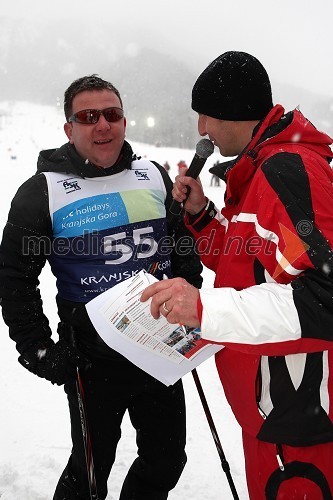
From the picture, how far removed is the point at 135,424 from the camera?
260 cm

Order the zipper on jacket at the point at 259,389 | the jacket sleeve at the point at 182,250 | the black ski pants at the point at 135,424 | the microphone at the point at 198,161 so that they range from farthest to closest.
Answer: the jacket sleeve at the point at 182,250 < the black ski pants at the point at 135,424 < the microphone at the point at 198,161 < the zipper on jacket at the point at 259,389

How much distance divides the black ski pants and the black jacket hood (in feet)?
3.54

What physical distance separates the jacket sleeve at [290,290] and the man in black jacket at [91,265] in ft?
3.39

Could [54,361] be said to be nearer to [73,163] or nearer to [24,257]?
[24,257]

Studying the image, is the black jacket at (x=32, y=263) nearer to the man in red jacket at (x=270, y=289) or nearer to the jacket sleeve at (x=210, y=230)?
the jacket sleeve at (x=210, y=230)

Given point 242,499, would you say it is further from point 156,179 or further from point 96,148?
point 96,148

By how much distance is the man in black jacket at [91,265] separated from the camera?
7.48ft

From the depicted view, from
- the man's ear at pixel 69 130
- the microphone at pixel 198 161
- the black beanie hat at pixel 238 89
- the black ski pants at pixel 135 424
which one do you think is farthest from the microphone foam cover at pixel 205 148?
the black ski pants at pixel 135 424

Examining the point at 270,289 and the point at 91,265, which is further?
the point at 91,265

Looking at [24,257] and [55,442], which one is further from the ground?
[24,257]

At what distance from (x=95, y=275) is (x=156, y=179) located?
73 centimetres

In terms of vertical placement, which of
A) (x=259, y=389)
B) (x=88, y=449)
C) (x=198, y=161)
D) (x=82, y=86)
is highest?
(x=82, y=86)

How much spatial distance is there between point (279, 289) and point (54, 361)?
1.40 metres

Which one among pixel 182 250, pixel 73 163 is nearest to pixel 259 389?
pixel 182 250
